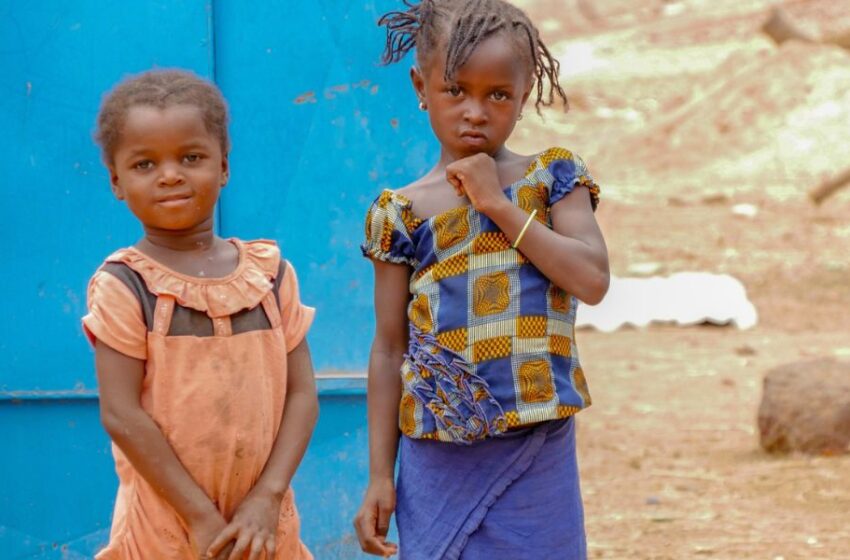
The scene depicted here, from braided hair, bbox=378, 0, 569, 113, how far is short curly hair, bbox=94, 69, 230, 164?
39 centimetres

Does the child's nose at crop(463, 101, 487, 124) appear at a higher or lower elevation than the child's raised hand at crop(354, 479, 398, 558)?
higher

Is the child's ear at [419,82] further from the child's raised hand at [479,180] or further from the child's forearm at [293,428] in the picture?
the child's forearm at [293,428]

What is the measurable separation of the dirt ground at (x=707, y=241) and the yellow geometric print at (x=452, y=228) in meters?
2.72

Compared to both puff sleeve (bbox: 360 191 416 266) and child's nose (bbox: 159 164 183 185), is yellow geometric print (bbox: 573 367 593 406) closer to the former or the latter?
puff sleeve (bbox: 360 191 416 266)

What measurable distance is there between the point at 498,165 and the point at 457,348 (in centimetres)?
34

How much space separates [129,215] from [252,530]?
158 cm

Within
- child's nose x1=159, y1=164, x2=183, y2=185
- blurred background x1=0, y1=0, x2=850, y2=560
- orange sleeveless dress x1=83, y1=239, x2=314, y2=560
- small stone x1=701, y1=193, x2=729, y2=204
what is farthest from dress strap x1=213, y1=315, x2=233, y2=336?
small stone x1=701, y1=193, x2=729, y2=204

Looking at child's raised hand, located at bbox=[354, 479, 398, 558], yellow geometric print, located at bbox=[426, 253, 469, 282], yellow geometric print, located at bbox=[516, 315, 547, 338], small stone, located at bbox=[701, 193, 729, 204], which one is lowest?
small stone, located at bbox=[701, 193, 729, 204]

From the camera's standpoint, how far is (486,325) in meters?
2.40

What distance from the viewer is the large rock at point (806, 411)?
5934 mm

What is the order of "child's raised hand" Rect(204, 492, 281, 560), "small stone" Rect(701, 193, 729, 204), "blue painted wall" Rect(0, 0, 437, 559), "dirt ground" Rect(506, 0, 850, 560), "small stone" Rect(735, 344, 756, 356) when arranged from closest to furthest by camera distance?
"child's raised hand" Rect(204, 492, 281, 560)
"blue painted wall" Rect(0, 0, 437, 559)
"dirt ground" Rect(506, 0, 850, 560)
"small stone" Rect(735, 344, 756, 356)
"small stone" Rect(701, 193, 729, 204)

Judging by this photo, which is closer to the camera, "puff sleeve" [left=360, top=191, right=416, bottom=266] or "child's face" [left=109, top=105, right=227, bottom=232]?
"child's face" [left=109, top=105, right=227, bottom=232]

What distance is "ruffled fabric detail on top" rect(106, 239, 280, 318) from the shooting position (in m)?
2.35

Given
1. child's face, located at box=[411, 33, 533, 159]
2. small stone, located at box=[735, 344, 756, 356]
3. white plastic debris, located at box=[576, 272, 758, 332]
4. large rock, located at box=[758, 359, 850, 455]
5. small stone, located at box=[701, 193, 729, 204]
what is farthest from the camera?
small stone, located at box=[701, 193, 729, 204]
